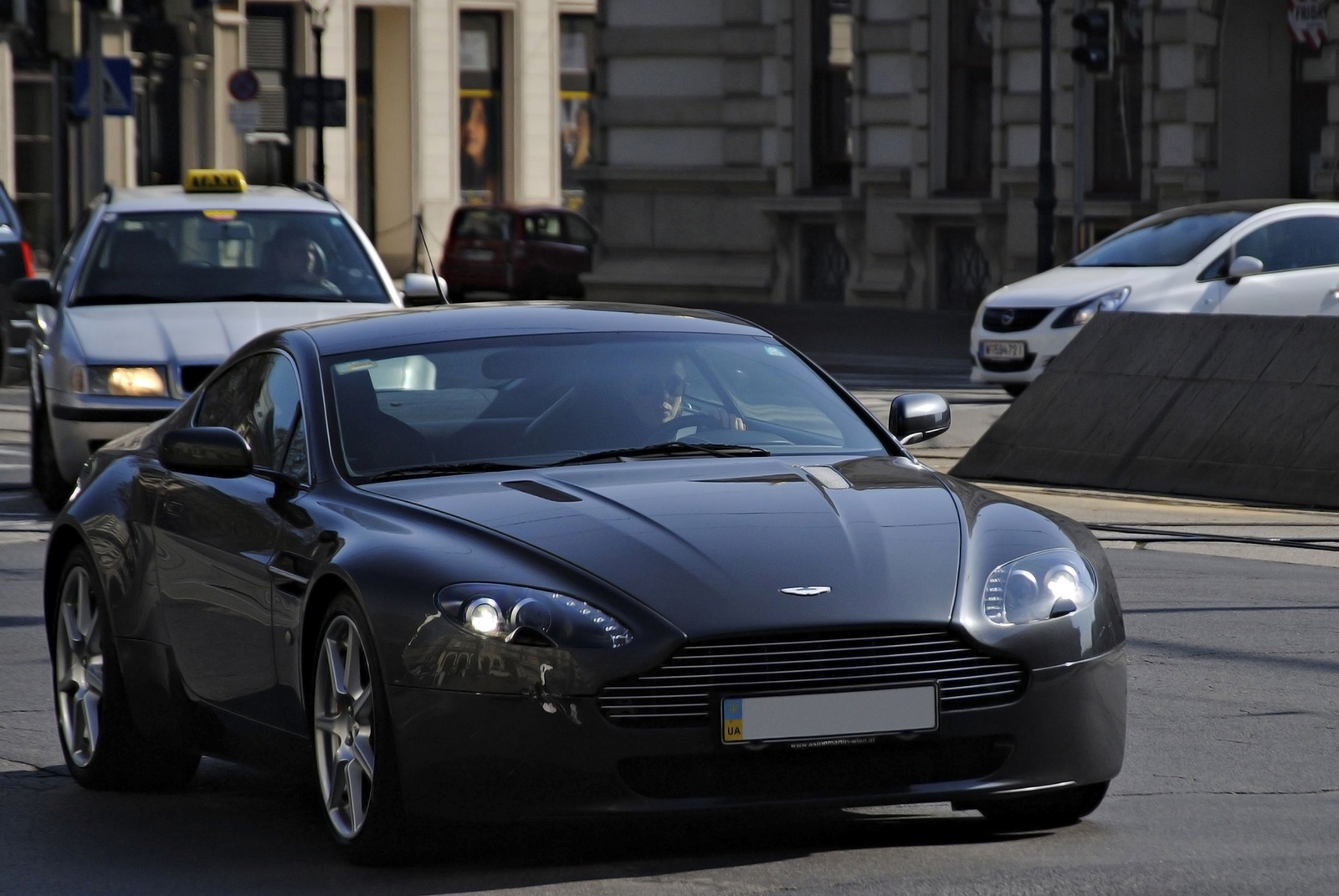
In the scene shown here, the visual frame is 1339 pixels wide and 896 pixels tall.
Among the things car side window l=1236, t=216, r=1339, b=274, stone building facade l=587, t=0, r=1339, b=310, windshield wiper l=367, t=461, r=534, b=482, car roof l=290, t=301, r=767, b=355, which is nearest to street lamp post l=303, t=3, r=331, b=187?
stone building facade l=587, t=0, r=1339, b=310

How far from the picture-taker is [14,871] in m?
5.89

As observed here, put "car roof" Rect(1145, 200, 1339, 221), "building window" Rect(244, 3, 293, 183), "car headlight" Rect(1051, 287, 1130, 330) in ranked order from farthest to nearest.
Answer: "building window" Rect(244, 3, 293, 183) < "car roof" Rect(1145, 200, 1339, 221) < "car headlight" Rect(1051, 287, 1130, 330)

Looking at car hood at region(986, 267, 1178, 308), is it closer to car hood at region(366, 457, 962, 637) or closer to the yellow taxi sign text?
the yellow taxi sign text

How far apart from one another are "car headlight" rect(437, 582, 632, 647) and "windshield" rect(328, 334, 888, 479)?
0.90 metres

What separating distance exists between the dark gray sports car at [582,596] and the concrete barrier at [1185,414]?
266 inches

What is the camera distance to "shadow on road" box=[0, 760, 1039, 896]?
18.1 ft

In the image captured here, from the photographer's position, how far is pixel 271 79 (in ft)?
165

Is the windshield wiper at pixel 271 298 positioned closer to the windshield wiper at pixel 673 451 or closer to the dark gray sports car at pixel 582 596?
the dark gray sports car at pixel 582 596

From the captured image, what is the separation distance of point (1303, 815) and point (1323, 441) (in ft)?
23.7

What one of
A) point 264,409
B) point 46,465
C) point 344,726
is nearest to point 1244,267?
point 46,465

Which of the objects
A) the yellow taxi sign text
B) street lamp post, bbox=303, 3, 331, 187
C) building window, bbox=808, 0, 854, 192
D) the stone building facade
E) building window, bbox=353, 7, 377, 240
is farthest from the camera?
building window, bbox=353, 7, 377, 240

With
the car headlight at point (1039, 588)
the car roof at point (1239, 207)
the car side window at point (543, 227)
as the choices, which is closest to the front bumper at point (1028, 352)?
the car roof at point (1239, 207)

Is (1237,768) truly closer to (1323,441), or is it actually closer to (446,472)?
(446,472)

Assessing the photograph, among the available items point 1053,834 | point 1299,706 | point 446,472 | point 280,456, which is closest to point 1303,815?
point 1053,834
